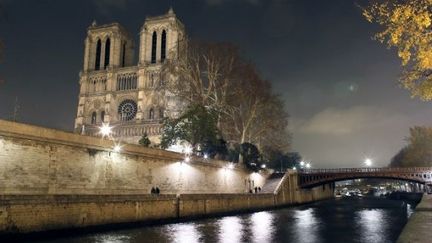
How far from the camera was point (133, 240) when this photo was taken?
15.9 metres

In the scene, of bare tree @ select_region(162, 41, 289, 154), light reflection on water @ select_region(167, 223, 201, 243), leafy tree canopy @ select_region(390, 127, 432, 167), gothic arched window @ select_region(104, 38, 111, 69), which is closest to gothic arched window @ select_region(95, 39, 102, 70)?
gothic arched window @ select_region(104, 38, 111, 69)

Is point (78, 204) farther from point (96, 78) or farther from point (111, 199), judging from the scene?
point (96, 78)

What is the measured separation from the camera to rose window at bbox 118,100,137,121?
75.8 metres

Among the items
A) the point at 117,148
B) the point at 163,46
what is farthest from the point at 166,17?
the point at 117,148

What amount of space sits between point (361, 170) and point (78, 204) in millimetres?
49884

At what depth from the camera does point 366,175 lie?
5719 cm

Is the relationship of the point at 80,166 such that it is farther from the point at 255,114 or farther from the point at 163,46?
the point at 163,46

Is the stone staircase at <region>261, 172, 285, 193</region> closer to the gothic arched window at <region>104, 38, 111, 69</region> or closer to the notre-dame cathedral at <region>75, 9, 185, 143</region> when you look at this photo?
the notre-dame cathedral at <region>75, 9, 185, 143</region>

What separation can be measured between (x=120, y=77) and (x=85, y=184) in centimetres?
5847

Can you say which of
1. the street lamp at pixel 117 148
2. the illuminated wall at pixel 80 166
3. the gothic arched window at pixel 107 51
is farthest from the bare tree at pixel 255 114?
the gothic arched window at pixel 107 51

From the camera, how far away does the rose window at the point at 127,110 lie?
75812mm

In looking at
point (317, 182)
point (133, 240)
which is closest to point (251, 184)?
point (317, 182)

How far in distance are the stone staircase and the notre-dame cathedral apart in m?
26.0

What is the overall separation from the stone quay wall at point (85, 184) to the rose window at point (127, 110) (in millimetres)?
43246
